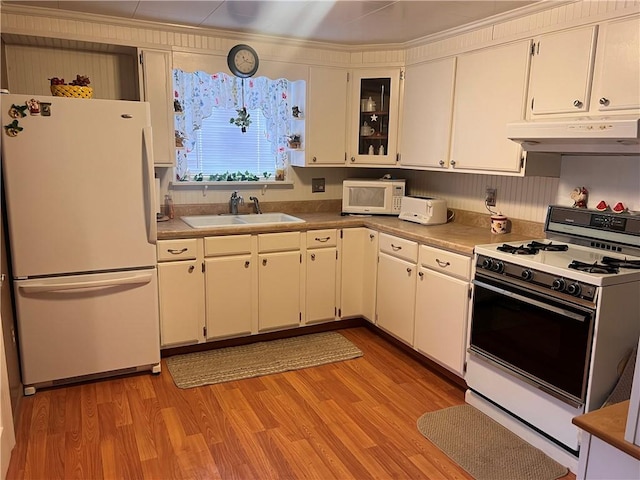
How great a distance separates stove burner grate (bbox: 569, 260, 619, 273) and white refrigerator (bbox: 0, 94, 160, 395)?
7.44 feet

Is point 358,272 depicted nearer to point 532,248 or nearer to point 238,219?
point 238,219

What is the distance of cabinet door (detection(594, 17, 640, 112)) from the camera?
2314mm

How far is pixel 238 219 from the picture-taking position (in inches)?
149

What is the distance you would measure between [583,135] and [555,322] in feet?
2.86

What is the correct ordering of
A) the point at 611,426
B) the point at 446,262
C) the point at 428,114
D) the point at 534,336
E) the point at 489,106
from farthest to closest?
the point at 428,114 < the point at 489,106 < the point at 446,262 < the point at 534,336 < the point at 611,426

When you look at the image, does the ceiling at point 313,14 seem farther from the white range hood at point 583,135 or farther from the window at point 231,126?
the white range hood at point 583,135

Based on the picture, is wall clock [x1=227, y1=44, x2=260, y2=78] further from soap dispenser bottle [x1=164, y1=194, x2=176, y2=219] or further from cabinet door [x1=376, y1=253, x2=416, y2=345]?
cabinet door [x1=376, y1=253, x2=416, y2=345]

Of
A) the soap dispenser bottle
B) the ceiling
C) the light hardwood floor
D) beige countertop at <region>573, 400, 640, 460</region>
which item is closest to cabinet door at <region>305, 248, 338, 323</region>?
the light hardwood floor

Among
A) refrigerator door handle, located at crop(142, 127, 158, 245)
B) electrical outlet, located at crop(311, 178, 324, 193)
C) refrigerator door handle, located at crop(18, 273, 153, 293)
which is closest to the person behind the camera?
refrigerator door handle, located at crop(18, 273, 153, 293)

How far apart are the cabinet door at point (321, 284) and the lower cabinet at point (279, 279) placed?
87mm

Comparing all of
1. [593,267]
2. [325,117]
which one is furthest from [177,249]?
[593,267]

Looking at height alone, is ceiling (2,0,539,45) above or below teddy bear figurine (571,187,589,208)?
above

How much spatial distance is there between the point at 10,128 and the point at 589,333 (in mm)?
2962

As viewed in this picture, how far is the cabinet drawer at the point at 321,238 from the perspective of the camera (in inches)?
143
